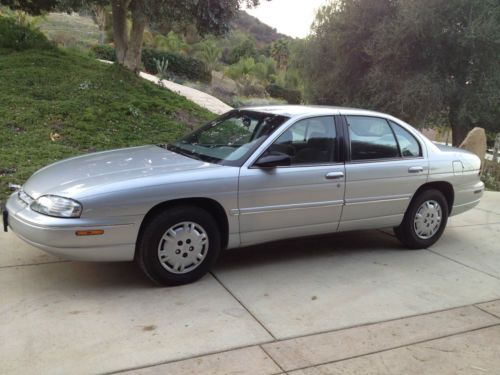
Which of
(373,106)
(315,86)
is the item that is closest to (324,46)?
(315,86)

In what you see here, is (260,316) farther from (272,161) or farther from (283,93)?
(283,93)

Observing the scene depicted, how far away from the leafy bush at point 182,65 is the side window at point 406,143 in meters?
20.4

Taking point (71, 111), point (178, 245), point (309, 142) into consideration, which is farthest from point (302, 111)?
point (71, 111)

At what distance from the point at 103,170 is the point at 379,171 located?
2.67 meters

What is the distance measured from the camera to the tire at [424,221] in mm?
5547

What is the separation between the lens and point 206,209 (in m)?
4.41

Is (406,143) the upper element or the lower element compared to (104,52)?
lower

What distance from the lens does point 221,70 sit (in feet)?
108

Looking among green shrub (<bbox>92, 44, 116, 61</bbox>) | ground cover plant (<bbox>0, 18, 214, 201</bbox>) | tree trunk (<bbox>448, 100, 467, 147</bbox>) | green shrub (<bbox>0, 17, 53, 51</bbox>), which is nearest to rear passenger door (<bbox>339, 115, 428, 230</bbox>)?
ground cover plant (<bbox>0, 18, 214, 201</bbox>)

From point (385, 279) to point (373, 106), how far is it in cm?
1341

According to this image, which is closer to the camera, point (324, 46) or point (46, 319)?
point (46, 319)

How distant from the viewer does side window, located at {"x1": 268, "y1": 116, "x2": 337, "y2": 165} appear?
478 cm

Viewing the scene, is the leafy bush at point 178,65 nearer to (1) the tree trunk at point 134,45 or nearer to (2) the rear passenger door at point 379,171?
(1) the tree trunk at point 134,45

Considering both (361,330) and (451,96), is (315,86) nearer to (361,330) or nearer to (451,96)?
(451,96)
